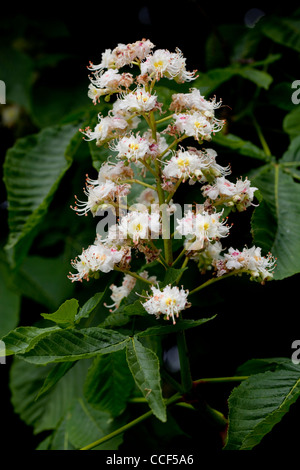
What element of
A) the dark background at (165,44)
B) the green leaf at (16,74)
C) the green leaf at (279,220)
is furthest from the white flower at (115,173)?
the green leaf at (16,74)

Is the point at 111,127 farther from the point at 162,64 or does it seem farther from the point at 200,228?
the point at 200,228

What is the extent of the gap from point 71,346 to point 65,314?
67mm

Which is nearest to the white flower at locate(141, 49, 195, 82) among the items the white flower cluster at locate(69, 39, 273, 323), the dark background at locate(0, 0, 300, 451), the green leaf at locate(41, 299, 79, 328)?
the white flower cluster at locate(69, 39, 273, 323)

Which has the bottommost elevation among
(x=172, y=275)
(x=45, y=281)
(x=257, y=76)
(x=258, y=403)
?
(x=258, y=403)

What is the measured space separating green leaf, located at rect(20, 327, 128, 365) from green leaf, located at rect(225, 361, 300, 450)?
10.2 inches

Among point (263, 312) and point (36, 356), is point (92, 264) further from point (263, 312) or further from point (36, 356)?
point (263, 312)

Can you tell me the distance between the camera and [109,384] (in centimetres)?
131

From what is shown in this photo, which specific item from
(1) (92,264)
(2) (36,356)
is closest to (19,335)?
(2) (36,356)

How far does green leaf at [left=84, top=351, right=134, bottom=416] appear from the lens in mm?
1263

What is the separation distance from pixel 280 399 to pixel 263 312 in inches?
22.1

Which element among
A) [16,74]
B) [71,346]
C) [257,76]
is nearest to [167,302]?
[71,346]

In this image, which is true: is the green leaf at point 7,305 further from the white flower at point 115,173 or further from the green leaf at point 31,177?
the white flower at point 115,173

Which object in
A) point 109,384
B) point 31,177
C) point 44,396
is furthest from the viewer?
point 44,396

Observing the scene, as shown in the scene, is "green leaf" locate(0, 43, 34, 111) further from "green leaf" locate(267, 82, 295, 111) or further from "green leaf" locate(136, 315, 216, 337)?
"green leaf" locate(136, 315, 216, 337)
